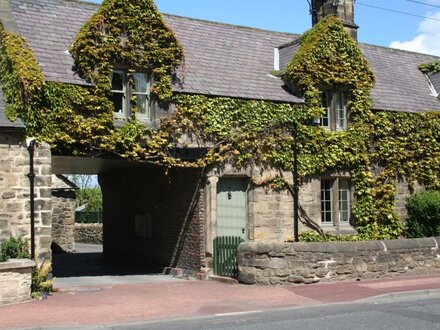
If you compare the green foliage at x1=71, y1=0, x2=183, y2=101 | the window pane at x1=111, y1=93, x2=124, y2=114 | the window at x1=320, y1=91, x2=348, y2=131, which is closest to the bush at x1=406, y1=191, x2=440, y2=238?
the window at x1=320, y1=91, x2=348, y2=131

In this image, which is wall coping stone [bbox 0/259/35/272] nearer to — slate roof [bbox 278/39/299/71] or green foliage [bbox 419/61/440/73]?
slate roof [bbox 278/39/299/71]

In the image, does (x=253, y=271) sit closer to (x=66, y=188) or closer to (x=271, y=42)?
(x=271, y=42)

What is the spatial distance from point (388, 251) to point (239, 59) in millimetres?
8054

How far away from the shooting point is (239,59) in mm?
19750

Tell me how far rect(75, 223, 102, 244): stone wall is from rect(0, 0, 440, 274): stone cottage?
15.2 metres

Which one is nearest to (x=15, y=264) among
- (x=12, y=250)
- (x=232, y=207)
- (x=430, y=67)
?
(x=12, y=250)

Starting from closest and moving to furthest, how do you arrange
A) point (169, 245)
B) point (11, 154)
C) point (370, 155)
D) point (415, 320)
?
1. point (415, 320)
2. point (11, 154)
3. point (169, 245)
4. point (370, 155)

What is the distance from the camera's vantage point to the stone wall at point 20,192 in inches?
543

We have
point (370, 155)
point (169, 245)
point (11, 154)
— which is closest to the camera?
point (11, 154)

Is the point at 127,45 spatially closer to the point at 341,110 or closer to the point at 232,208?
the point at 232,208

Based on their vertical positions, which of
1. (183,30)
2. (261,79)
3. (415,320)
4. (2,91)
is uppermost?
(183,30)

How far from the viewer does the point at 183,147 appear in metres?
16.5

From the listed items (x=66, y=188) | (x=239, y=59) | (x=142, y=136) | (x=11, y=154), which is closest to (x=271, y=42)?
(x=239, y=59)

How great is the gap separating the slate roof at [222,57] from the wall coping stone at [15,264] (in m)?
4.94
